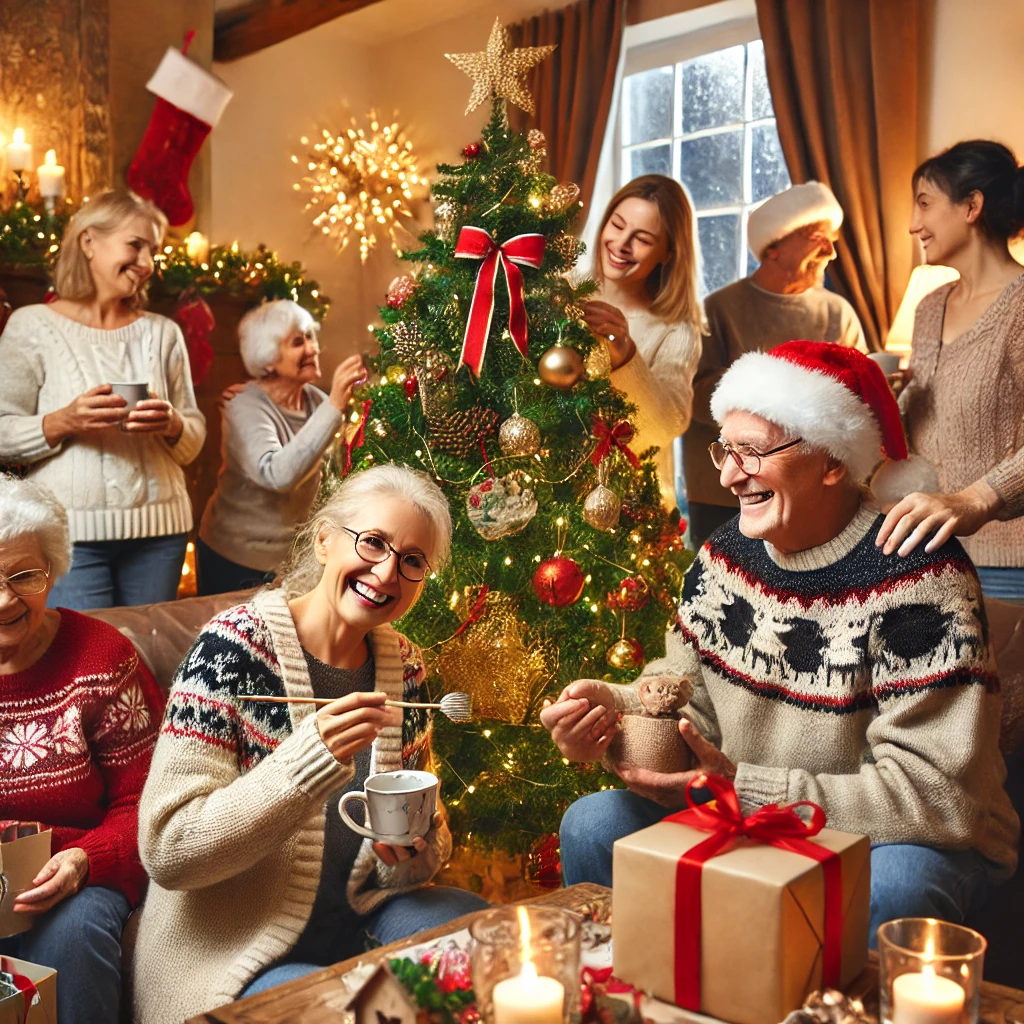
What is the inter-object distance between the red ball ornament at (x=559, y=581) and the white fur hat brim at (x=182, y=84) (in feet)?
11.9

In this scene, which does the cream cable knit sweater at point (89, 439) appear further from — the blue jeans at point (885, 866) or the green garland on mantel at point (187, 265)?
A: the green garland on mantel at point (187, 265)

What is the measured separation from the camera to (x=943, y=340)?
258 cm

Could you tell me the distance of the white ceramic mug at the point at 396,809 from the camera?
4.75ft

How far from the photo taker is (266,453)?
3543 millimetres

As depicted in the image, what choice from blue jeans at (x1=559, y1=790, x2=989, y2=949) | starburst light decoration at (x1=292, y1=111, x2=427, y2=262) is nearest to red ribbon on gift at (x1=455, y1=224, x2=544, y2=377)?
blue jeans at (x1=559, y1=790, x2=989, y2=949)

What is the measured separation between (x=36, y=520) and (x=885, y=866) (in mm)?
1387

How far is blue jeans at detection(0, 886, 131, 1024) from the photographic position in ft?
5.35

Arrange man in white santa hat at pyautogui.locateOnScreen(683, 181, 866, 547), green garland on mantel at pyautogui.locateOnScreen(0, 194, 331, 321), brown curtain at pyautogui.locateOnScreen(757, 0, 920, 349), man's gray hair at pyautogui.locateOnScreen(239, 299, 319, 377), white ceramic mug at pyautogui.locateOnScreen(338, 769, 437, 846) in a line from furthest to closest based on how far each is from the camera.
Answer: green garland on mantel at pyautogui.locateOnScreen(0, 194, 331, 321), brown curtain at pyautogui.locateOnScreen(757, 0, 920, 349), man's gray hair at pyautogui.locateOnScreen(239, 299, 319, 377), man in white santa hat at pyautogui.locateOnScreen(683, 181, 866, 547), white ceramic mug at pyautogui.locateOnScreen(338, 769, 437, 846)

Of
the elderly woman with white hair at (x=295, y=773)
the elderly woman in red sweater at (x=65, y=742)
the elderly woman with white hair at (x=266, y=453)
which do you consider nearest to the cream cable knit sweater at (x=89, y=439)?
the elderly woman with white hair at (x=266, y=453)

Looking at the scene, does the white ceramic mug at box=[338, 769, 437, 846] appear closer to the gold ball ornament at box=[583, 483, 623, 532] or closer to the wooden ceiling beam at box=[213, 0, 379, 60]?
the gold ball ornament at box=[583, 483, 623, 532]

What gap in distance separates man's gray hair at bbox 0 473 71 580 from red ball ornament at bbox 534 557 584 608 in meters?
0.91

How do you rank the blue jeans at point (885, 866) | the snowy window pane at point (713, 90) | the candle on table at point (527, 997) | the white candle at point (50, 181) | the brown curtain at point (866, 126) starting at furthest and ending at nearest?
the snowy window pane at point (713, 90)
the white candle at point (50, 181)
the brown curtain at point (866, 126)
the blue jeans at point (885, 866)
the candle on table at point (527, 997)

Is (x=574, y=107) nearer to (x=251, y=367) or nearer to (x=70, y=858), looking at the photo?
(x=251, y=367)

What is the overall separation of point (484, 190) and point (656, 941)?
5.23 feet
